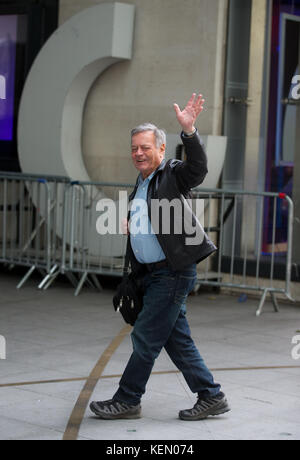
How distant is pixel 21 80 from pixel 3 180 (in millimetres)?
1612

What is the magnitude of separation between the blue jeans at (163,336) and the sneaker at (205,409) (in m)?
0.05

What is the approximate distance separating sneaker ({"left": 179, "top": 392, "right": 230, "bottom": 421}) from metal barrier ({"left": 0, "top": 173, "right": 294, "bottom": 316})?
498 centimetres

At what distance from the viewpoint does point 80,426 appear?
597cm


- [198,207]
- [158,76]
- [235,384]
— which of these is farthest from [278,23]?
[235,384]

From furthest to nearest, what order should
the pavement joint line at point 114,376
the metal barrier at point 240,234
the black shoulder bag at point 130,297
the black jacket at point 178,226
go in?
the metal barrier at point 240,234 < the pavement joint line at point 114,376 < the black shoulder bag at point 130,297 < the black jacket at point 178,226

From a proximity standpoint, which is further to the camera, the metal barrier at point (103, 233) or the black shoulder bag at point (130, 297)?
the metal barrier at point (103, 233)

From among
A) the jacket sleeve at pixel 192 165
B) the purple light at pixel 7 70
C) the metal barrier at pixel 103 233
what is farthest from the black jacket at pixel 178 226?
the purple light at pixel 7 70

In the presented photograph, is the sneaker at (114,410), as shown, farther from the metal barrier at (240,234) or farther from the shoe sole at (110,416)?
the metal barrier at (240,234)

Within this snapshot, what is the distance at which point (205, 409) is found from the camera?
20.2 feet

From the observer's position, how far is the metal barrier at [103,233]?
11516 millimetres

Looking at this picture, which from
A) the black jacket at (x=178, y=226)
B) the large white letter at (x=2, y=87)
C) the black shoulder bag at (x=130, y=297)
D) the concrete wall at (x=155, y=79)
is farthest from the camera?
the large white letter at (x=2, y=87)

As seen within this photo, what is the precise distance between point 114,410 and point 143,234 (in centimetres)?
117

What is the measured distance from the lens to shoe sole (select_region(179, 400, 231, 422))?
242 inches

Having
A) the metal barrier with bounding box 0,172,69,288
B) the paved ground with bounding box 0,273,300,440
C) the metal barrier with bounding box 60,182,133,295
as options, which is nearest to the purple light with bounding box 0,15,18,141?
the metal barrier with bounding box 0,172,69,288
